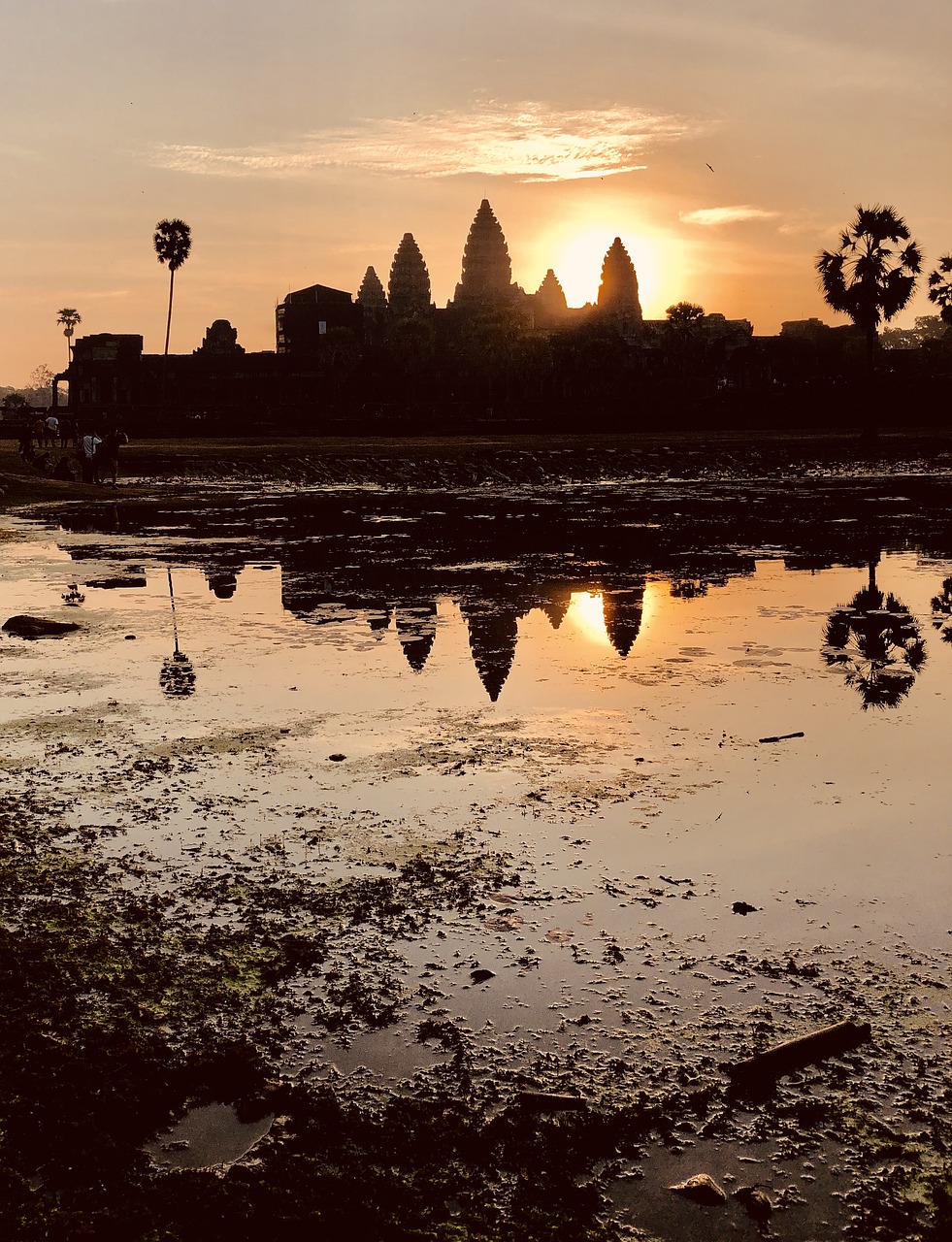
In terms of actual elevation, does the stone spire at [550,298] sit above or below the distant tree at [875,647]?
above

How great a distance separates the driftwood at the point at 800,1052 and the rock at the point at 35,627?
849cm

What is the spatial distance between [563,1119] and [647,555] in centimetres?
1359

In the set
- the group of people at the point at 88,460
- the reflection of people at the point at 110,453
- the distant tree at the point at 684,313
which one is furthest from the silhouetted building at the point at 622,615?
the distant tree at the point at 684,313

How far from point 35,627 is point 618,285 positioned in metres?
161

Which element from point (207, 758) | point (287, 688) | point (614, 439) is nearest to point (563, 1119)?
point (207, 758)

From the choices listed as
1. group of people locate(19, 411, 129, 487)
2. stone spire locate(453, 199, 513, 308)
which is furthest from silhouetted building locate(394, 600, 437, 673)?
stone spire locate(453, 199, 513, 308)

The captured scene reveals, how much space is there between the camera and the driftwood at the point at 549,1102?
3.62m

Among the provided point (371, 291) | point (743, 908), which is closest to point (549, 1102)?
point (743, 908)

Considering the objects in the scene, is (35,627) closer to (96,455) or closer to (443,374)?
(96,455)

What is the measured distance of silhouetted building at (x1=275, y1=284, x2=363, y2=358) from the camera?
126m

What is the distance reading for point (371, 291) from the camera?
6427 inches

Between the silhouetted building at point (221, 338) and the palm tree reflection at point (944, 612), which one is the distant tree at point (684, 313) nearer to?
the silhouetted building at point (221, 338)

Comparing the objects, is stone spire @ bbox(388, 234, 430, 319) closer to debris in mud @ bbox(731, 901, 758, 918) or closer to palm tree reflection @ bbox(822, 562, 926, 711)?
palm tree reflection @ bbox(822, 562, 926, 711)

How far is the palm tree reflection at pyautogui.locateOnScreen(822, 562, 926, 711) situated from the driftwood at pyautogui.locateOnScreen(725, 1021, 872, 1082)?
4519 millimetres
